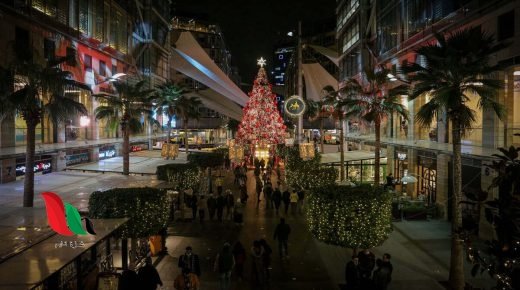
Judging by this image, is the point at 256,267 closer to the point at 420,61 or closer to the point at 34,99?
the point at 34,99

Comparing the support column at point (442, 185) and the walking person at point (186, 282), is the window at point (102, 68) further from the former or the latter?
the walking person at point (186, 282)

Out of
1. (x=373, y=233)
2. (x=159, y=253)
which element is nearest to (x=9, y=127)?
(x=159, y=253)

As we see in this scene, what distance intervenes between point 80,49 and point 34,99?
20.6m

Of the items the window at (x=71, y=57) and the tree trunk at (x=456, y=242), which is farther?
the window at (x=71, y=57)

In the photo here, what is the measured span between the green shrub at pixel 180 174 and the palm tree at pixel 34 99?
287 inches

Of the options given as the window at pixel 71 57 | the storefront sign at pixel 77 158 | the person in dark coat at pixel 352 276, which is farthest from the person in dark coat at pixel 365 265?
the storefront sign at pixel 77 158

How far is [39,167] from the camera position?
25328 mm

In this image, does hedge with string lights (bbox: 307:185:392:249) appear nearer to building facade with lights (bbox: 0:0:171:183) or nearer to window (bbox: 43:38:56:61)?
building facade with lights (bbox: 0:0:171:183)

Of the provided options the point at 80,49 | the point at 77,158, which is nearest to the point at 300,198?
the point at 77,158

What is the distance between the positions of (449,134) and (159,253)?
17567mm

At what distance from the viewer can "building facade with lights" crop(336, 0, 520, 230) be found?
1878 cm

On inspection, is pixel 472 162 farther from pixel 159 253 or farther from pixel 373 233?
pixel 159 253

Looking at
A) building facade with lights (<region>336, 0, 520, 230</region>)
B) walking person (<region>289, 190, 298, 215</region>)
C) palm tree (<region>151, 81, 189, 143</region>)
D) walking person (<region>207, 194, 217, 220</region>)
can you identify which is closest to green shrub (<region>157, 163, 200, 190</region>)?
walking person (<region>207, 194, 217, 220</region>)

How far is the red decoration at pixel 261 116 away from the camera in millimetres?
45594
